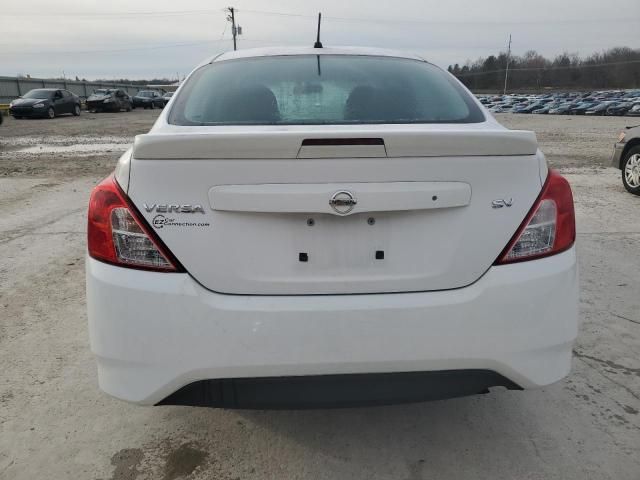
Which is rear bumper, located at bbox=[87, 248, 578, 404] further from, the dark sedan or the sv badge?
the dark sedan

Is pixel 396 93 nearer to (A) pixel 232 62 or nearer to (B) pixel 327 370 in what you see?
(A) pixel 232 62

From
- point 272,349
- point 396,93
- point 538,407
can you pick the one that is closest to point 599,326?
point 538,407

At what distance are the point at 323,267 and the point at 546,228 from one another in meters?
0.83

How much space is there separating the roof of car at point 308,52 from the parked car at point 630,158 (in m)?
5.94

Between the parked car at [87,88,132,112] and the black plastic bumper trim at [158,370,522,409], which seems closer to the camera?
the black plastic bumper trim at [158,370,522,409]

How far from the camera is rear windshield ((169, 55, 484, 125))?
2352mm

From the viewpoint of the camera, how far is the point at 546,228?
6.45 ft

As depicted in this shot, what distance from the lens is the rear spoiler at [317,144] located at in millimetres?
1821

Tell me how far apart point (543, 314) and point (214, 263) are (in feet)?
3.87

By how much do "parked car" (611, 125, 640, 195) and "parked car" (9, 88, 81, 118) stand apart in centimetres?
2686

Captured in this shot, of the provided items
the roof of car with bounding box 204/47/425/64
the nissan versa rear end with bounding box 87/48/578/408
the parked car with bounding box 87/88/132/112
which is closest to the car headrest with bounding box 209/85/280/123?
the nissan versa rear end with bounding box 87/48/578/408

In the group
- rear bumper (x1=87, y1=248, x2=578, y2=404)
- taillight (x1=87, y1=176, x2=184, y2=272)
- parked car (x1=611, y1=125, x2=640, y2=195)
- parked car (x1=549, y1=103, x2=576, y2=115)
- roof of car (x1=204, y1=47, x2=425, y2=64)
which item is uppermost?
roof of car (x1=204, y1=47, x2=425, y2=64)

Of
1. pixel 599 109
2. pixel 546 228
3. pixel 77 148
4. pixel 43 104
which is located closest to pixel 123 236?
pixel 546 228

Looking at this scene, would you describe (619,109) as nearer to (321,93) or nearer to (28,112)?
(28,112)
